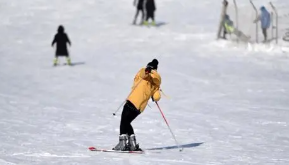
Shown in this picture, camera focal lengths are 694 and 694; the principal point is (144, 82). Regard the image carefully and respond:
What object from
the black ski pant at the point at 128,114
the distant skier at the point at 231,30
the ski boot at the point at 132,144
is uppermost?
the distant skier at the point at 231,30

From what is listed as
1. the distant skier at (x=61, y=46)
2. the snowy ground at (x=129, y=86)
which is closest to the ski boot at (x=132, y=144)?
the snowy ground at (x=129, y=86)

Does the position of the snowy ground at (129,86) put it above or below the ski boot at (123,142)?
above

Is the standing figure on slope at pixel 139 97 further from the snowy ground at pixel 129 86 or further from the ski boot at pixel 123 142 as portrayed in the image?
the snowy ground at pixel 129 86

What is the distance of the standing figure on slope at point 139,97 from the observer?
33.0 ft

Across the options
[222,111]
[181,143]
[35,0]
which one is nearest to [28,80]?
[222,111]

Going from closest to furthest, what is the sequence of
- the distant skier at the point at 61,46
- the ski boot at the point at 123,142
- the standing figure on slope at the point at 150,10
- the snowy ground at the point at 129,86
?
the ski boot at the point at 123,142
the snowy ground at the point at 129,86
the distant skier at the point at 61,46
the standing figure on slope at the point at 150,10

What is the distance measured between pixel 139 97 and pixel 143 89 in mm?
130

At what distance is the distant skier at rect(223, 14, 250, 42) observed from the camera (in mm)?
23781

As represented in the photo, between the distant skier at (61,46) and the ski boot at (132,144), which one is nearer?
the ski boot at (132,144)

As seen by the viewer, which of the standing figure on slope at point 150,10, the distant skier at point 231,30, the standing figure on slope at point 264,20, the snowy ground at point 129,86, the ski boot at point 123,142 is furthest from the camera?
the standing figure on slope at point 150,10

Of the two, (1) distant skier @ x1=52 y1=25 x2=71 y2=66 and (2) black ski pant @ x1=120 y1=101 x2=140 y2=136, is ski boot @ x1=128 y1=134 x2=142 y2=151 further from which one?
(1) distant skier @ x1=52 y1=25 x2=71 y2=66

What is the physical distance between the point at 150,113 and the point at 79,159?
5.89 metres

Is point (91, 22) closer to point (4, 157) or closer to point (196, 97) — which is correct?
point (196, 97)

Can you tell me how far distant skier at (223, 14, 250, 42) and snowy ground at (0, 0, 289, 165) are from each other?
0.49m
